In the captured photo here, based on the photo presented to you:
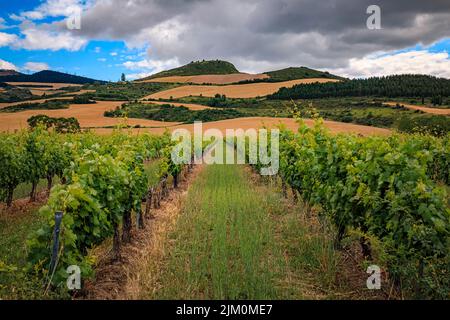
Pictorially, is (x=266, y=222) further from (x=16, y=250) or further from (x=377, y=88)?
(x=377, y=88)

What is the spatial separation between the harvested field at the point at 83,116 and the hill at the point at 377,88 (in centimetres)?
3580

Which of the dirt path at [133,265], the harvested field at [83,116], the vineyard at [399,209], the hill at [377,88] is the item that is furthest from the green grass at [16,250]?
the hill at [377,88]

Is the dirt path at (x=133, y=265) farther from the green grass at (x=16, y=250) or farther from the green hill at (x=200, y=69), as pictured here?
the green hill at (x=200, y=69)

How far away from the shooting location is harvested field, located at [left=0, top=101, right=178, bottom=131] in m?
53.3

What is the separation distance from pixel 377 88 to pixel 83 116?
62.9 meters

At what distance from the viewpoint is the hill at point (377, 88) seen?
3167 inches

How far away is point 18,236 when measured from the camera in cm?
935

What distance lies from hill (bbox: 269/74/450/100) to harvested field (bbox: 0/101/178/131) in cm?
3580

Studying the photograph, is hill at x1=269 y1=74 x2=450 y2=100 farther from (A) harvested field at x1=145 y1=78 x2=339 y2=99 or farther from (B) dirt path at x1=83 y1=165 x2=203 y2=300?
(B) dirt path at x1=83 y1=165 x2=203 y2=300

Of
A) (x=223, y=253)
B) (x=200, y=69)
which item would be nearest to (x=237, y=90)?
(x=223, y=253)

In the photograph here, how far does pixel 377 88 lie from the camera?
86.3 meters

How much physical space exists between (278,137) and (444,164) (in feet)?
25.4

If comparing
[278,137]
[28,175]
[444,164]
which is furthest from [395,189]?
[444,164]

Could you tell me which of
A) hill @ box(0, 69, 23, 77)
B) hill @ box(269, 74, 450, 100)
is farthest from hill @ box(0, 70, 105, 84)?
hill @ box(269, 74, 450, 100)
